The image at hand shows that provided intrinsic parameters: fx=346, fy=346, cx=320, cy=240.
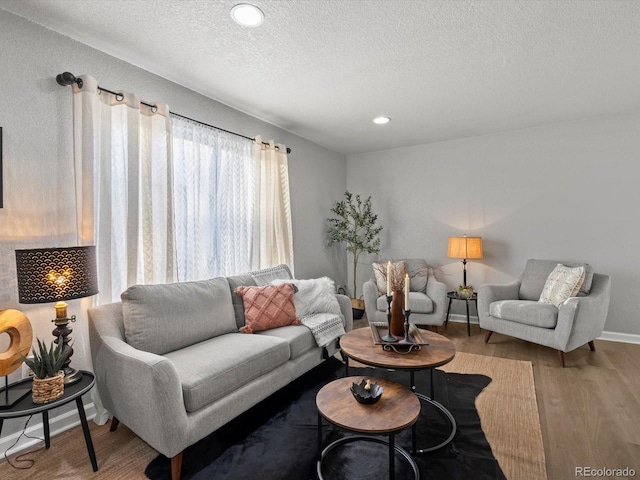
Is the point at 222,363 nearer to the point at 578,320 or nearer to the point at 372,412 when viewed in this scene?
the point at 372,412

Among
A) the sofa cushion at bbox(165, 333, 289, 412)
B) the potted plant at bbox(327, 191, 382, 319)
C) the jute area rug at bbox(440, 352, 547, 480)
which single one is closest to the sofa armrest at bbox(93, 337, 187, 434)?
the sofa cushion at bbox(165, 333, 289, 412)

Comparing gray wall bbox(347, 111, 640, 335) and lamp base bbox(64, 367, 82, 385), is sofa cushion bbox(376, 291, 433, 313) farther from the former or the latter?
lamp base bbox(64, 367, 82, 385)

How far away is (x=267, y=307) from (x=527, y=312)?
251 centimetres

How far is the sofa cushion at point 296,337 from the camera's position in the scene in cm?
257

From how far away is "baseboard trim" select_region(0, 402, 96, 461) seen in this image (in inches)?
75.4

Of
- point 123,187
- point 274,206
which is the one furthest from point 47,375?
point 274,206

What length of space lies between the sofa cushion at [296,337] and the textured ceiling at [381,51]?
6.59ft

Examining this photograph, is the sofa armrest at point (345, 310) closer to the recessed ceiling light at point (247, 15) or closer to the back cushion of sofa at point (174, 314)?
the back cushion of sofa at point (174, 314)

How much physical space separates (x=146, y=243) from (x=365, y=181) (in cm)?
354

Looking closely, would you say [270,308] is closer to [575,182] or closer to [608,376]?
[608,376]

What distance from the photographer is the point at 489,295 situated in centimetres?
374

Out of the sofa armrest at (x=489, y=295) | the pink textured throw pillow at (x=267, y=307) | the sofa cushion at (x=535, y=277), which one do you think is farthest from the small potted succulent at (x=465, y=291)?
the pink textured throw pillow at (x=267, y=307)

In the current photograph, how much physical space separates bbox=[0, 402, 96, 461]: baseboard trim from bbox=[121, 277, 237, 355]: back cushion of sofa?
62 centimetres

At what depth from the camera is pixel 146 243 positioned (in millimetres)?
2541
